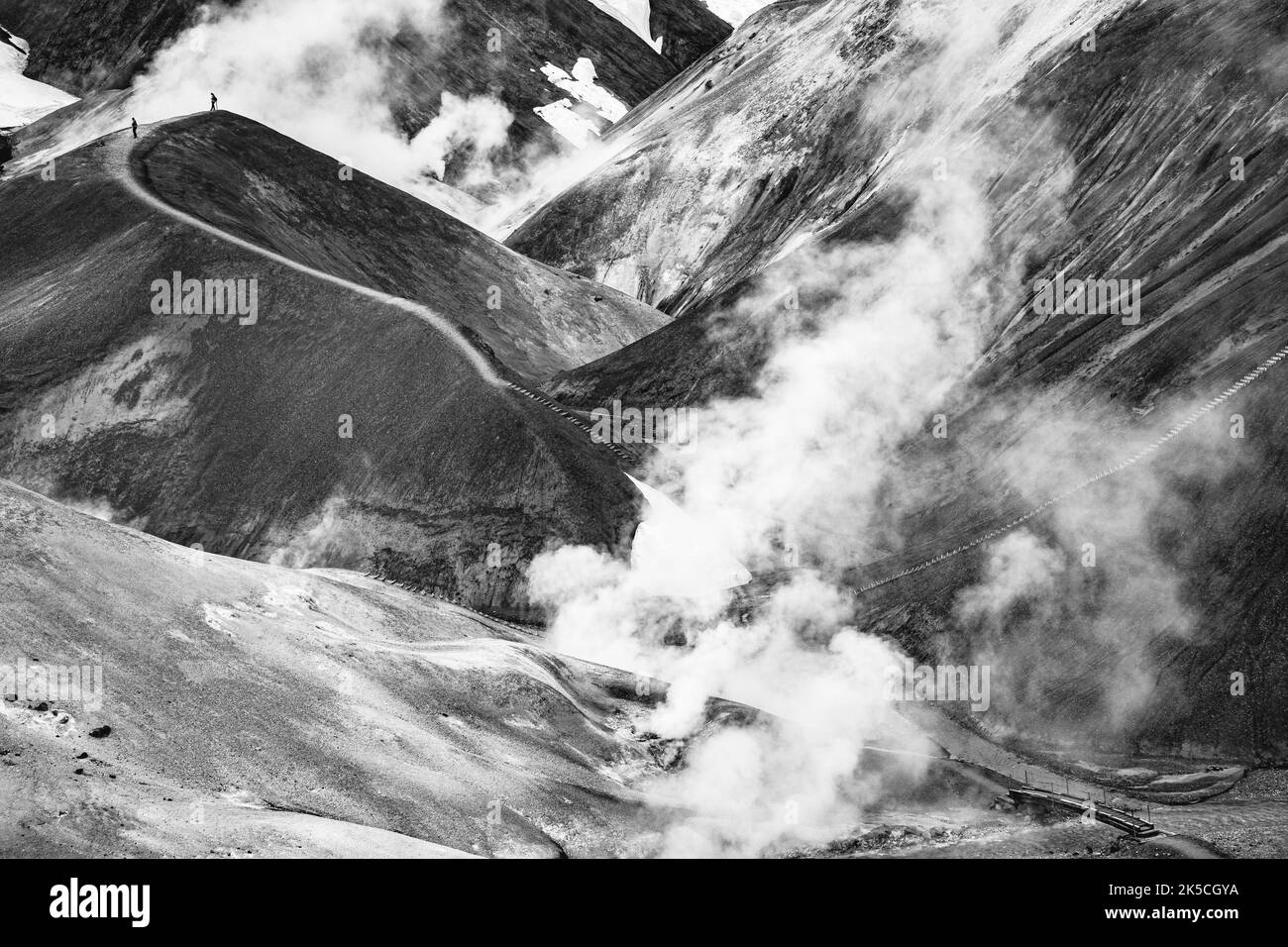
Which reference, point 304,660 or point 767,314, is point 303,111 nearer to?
point 767,314

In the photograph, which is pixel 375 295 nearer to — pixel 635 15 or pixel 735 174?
pixel 735 174
